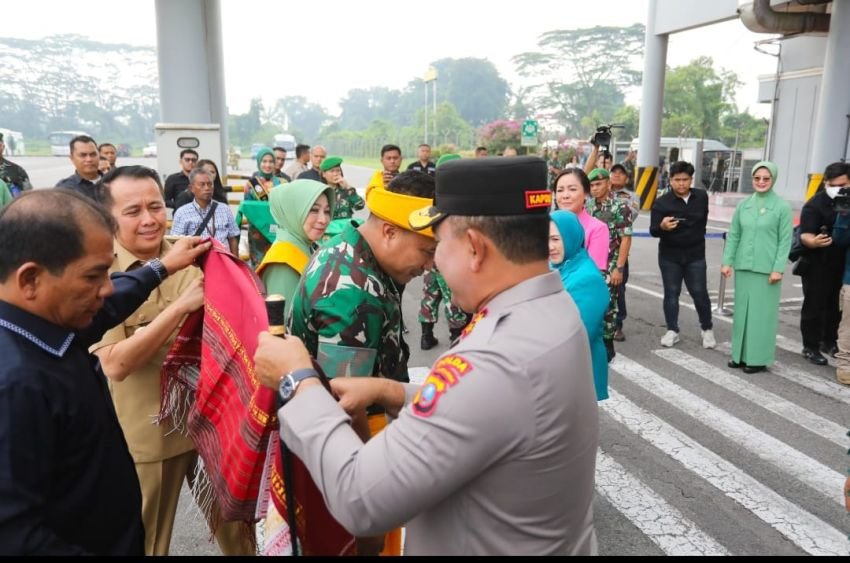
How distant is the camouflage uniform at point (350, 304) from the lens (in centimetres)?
197

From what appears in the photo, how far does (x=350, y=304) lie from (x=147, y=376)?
39.7 inches

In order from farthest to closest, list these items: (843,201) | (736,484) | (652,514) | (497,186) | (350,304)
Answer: (843,201) < (736,484) < (652,514) < (350,304) < (497,186)

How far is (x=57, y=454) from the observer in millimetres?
1413

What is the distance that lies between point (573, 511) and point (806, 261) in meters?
6.46

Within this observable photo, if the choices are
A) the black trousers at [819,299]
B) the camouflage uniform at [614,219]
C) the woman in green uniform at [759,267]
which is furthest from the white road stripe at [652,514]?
the black trousers at [819,299]

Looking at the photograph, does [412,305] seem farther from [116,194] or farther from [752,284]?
[116,194]

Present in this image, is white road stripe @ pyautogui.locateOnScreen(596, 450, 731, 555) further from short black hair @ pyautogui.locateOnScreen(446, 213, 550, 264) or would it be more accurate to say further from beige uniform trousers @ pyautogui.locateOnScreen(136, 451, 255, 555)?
short black hair @ pyautogui.locateOnScreen(446, 213, 550, 264)

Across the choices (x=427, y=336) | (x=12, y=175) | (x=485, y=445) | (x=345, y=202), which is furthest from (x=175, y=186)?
(x=485, y=445)

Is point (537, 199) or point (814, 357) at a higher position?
point (537, 199)

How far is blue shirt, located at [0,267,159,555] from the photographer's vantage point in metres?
1.25

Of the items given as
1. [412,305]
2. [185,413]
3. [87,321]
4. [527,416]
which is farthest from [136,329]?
[412,305]

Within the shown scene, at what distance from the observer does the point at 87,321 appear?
Result: 1577 mm

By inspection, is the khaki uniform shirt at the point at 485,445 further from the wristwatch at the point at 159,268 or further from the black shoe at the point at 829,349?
the black shoe at the point at 829,349

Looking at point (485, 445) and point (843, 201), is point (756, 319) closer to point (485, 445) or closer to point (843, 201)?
point (843, 201)
